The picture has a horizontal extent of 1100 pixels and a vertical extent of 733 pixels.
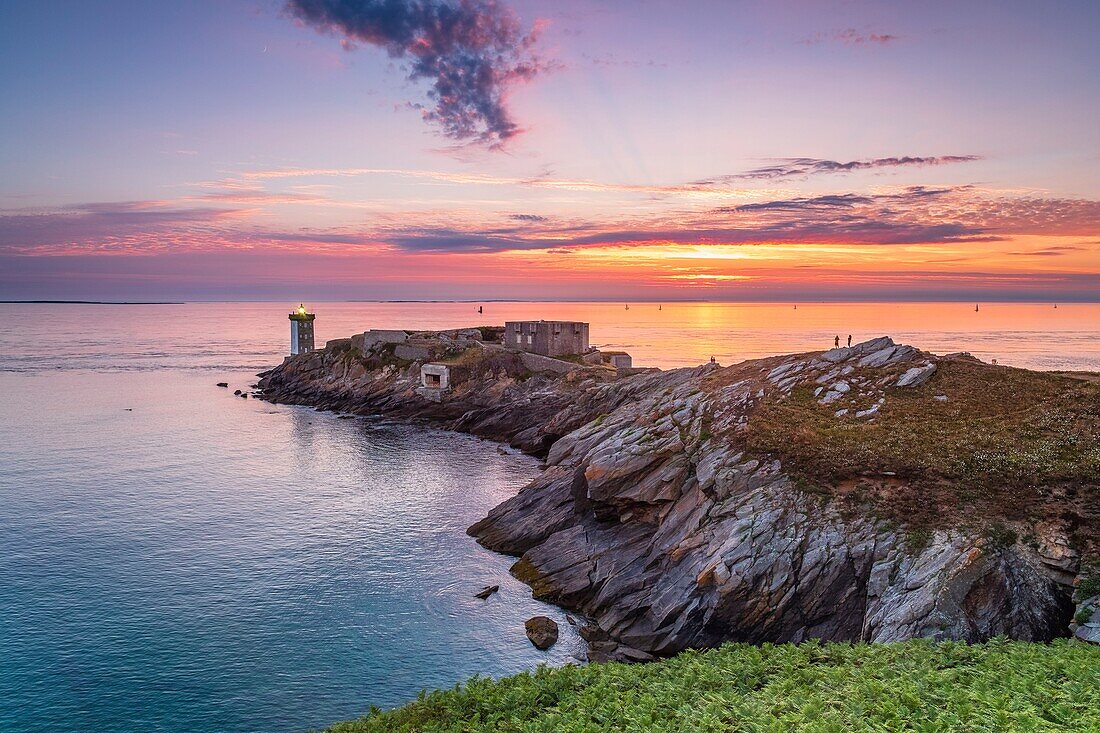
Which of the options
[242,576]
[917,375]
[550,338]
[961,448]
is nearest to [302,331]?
[550,338]

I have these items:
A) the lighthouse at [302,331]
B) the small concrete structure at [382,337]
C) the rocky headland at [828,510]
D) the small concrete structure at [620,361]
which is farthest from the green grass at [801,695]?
the lighthouse at [302,331]

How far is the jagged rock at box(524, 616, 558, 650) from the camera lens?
106 feet

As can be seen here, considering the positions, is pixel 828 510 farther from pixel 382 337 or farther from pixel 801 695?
pixel 382 337

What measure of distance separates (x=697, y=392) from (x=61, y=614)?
38.8 meters

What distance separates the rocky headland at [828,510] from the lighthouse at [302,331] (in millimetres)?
93585

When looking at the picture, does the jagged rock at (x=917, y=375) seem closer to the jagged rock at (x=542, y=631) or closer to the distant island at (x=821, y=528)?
the distant island at (x=821, y=528)

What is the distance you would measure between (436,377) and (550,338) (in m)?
17.3

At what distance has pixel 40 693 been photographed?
28375 millimetres

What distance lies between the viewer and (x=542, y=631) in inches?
1300

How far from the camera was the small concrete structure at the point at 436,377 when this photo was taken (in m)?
95.9

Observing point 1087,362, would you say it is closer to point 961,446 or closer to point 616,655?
point 961,446

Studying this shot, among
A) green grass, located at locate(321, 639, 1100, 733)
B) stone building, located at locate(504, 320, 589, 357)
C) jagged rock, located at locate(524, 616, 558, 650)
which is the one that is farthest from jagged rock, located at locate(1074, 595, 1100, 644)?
stone building, located at locate(504, 320, 589, 357)

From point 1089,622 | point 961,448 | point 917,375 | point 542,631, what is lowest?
point 542,631

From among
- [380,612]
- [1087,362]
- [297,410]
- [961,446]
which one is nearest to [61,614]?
[380,612]
